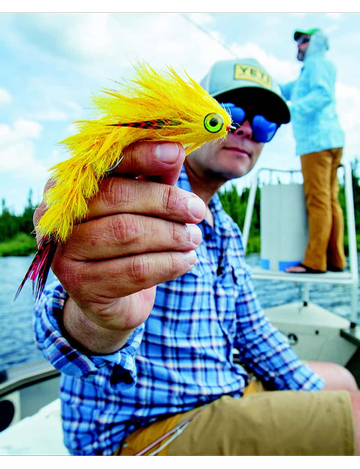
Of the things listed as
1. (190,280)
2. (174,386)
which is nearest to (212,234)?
(190,280)

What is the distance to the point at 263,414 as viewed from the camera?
4.68ft

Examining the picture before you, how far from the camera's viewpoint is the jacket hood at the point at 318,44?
3.11 metres

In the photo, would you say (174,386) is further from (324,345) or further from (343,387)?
(324,345)

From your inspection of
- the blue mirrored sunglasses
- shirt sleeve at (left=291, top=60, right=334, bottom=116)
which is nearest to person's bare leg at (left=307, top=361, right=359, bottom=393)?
the blue mirrored sunglasses

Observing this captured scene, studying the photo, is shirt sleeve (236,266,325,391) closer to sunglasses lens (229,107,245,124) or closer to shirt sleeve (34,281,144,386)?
sunglasses lens (229,107,245,124)

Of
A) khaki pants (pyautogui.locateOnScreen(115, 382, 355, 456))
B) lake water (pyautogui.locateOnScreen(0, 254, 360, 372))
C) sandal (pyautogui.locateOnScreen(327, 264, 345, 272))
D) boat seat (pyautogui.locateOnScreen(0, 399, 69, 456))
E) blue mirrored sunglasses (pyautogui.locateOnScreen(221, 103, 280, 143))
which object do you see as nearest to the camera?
khaki pants (pyautogui.locateOnScreen(115, 382, 355, 456))

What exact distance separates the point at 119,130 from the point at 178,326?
1.11 m

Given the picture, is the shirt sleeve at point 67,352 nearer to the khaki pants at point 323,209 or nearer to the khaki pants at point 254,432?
the khaki pants at point 254,432

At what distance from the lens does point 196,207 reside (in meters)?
0.64

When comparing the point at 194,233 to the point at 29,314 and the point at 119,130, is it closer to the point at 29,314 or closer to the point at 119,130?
the point at 119,130

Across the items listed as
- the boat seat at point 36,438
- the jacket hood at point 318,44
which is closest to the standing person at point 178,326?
the boat seat at point 36,438

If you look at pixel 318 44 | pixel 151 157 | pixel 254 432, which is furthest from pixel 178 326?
pixel 318 44

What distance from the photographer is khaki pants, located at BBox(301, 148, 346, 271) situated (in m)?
3.12
